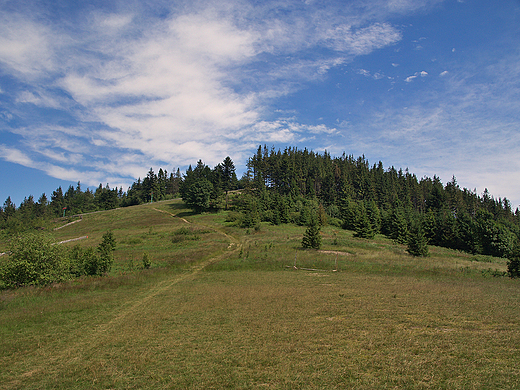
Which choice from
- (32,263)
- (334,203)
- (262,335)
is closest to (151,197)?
(334,203)

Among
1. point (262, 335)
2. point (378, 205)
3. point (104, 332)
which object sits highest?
point (378, 205)

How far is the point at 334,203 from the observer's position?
117 m

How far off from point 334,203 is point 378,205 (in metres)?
26.4

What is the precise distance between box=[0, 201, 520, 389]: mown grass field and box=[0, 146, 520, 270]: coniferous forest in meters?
21.2

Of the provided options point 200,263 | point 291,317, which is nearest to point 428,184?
point 200,263

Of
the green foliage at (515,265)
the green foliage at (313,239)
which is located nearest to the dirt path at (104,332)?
the green foliage at (313,239)

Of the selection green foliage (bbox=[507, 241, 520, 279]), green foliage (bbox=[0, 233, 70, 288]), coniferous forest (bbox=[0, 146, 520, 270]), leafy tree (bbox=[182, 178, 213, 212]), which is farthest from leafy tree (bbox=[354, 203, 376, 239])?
green foliage (bbox=[0, 233, 70, 288])

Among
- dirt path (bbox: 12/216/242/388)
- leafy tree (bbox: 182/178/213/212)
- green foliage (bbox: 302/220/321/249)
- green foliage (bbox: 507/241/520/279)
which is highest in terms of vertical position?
leafy tree (bbox: 182/178/213/212)

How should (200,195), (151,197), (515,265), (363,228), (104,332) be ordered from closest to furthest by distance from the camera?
1. (104,332)
2. (515,265)
3. (363,228)
4. (200,195)
5. (151,197)

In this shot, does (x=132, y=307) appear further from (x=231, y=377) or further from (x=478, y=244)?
(x=478, y=244)

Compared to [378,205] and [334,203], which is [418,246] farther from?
[378,205]

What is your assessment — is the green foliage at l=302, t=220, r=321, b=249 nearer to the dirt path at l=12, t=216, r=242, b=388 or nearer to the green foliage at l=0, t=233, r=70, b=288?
the dirt path at l=12, t=216, r=242, b=388

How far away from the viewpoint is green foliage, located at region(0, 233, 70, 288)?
67.1ft

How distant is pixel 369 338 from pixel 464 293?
35.7 ft
